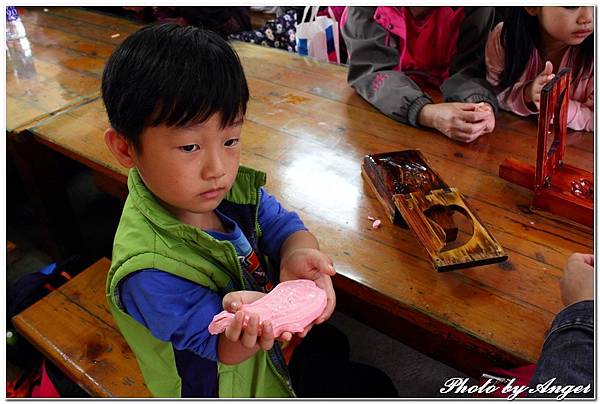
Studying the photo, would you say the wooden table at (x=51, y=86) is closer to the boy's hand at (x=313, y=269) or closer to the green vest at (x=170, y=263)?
the green vest at (x=170, y=263)

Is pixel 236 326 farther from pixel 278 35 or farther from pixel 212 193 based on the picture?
pixel 278 35

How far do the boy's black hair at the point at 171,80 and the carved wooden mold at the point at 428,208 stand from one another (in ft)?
1.88

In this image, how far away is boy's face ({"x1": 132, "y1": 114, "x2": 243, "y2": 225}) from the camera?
1.00m

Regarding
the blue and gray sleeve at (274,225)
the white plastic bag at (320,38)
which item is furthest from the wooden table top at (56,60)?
the blue and gray sleeve at (274,225)

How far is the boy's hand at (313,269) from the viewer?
117 cm

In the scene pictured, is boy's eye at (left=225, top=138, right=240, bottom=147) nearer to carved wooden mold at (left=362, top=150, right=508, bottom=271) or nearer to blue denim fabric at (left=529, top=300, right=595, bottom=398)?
carved wooden mold at (left=362, top=150, right=508, bottom=271)

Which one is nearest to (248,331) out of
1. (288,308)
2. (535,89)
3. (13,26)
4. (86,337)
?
(288,308)

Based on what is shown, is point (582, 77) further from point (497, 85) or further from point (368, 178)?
point (368, 178)

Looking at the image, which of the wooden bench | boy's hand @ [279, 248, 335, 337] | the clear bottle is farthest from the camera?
the clear bottle

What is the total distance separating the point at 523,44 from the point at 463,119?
363mm

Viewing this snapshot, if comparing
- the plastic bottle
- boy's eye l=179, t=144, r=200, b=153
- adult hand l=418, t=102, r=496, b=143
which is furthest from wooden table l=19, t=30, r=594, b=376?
the plastic bottle

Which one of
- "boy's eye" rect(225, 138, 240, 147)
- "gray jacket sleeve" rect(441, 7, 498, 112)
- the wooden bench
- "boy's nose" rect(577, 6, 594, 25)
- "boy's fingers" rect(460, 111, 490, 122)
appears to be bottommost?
the wooden bench

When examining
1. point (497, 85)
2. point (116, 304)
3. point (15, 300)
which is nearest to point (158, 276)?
point (116, 304)

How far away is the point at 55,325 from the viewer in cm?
168
